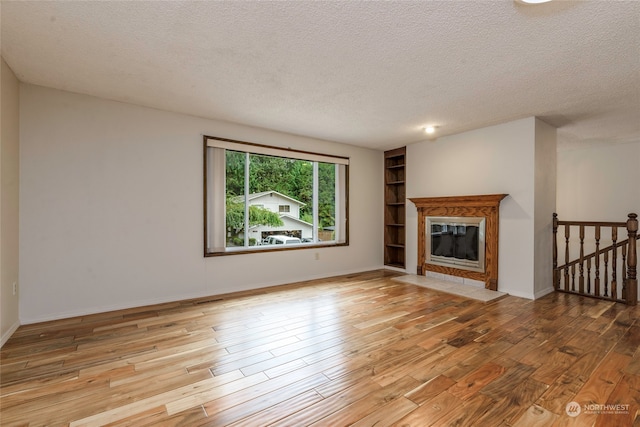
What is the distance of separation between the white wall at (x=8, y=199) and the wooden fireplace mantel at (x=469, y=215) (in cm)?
512

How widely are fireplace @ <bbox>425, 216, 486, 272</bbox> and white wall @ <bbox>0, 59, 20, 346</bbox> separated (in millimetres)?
5231

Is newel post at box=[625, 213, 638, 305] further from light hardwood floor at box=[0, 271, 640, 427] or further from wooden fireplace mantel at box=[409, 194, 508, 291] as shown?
wooden fireplace mantel at box=[409, 194, 508, 291]

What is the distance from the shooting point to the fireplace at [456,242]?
177 inches

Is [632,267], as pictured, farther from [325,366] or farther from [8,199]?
[8,199]

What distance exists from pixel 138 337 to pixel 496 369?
2.91m

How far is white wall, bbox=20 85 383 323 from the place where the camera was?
3.03m

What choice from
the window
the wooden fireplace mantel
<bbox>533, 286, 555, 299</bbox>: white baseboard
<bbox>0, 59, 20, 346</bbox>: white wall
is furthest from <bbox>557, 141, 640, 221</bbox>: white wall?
<bbox>0, 59, 20, 346</bbox>: white wall

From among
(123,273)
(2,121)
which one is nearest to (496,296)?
(123,273)

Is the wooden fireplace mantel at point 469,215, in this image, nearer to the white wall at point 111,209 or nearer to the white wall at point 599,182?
the white wall at point 111,209

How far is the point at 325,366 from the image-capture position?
86.9 inches

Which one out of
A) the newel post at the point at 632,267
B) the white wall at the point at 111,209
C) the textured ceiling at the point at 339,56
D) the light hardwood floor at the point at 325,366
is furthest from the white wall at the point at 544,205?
the white wall at the point at 111,209

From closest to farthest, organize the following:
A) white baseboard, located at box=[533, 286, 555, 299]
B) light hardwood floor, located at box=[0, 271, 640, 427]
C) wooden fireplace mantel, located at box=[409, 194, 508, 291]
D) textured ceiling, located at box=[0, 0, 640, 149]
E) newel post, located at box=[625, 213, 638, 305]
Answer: light hardwood floor, located at box=[0, 271, 640, 427]
textured ceiling, located at box=[0, 0, 640, 149]
newel post, located at box=[625, 213, 638, 305]
white baseboard, located at box=[533, 286, 555, 299]
wooden fireplace mantel, located at box=[409, 194, 508, 291]

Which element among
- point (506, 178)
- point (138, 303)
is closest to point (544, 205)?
point (506, 178)

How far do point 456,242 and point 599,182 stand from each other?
11.2ft
